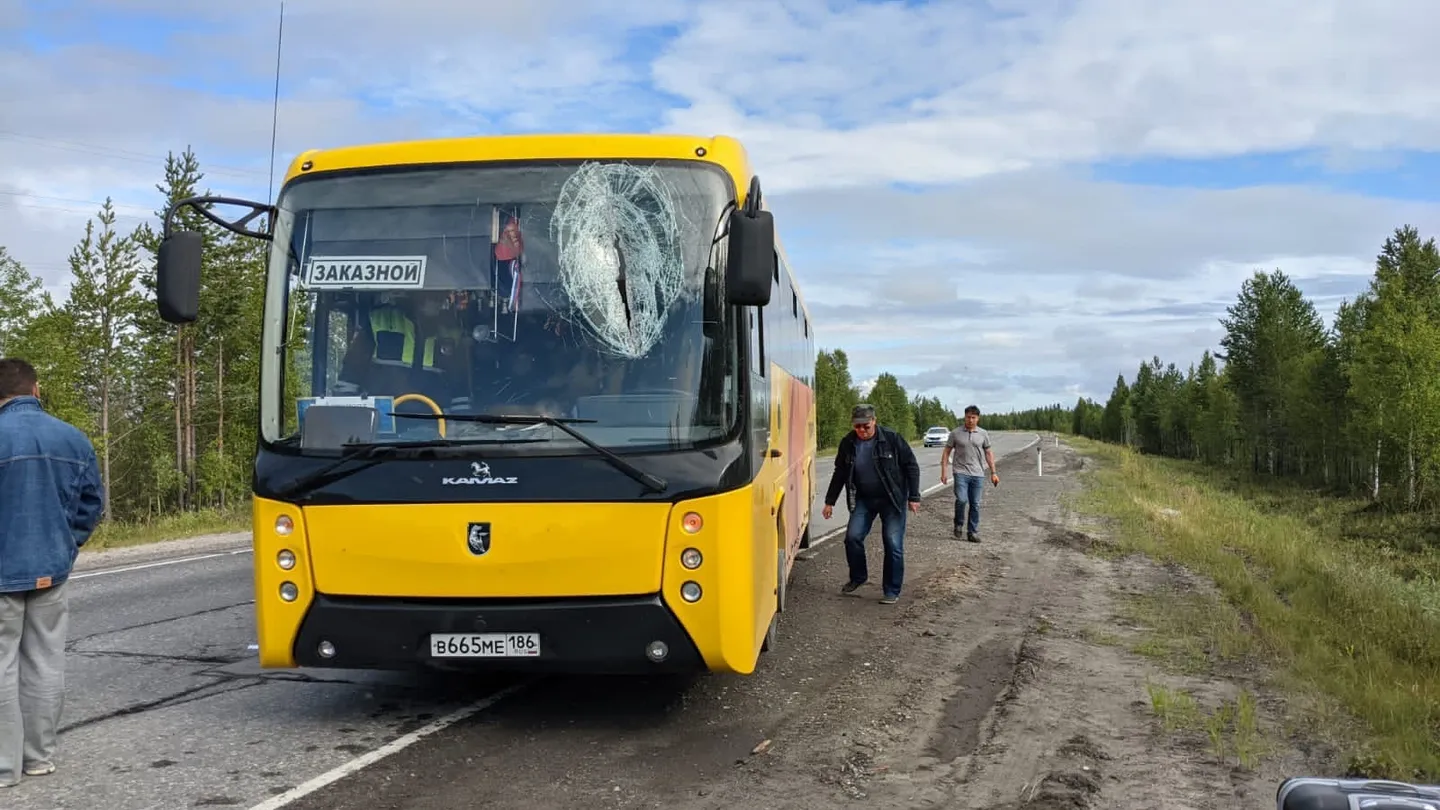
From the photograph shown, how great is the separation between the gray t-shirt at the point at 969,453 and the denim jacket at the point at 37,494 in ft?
40.1

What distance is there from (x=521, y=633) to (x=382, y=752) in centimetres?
87

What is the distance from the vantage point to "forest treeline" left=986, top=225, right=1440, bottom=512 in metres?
37.5

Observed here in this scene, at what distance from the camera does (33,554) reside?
184 inches

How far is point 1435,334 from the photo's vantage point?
Answer: 1476 inches

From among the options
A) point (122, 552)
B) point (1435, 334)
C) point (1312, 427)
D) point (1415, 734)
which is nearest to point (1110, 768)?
point (1415, 734)

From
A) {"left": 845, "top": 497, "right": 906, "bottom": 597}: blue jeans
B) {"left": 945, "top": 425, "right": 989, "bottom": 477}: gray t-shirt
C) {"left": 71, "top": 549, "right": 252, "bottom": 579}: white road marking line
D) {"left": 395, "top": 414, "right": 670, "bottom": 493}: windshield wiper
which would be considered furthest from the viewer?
{"left": 945, "top": 425, "right": 989, "bottom": 477}: gray t-shirt

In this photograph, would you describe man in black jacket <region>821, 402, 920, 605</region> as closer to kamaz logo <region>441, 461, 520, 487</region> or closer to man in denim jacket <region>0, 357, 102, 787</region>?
kamaz logo <region>441, 461, 520, 487</region>

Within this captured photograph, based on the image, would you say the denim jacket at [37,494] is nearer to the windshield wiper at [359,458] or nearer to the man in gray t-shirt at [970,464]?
the windshield wiper at [359,458]

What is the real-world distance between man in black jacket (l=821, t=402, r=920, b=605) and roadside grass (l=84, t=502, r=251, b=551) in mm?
11937

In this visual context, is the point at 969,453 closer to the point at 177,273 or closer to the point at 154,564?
the point at 154,564

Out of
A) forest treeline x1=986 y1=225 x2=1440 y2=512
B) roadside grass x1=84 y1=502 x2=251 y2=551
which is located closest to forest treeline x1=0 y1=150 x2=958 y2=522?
roadside grass x1=84 y1=502 x2=251 y2=551

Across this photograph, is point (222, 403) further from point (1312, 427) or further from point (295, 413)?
point (1312, 427)

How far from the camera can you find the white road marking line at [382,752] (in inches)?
172

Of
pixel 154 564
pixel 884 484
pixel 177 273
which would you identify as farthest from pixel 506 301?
pixel 154 564
